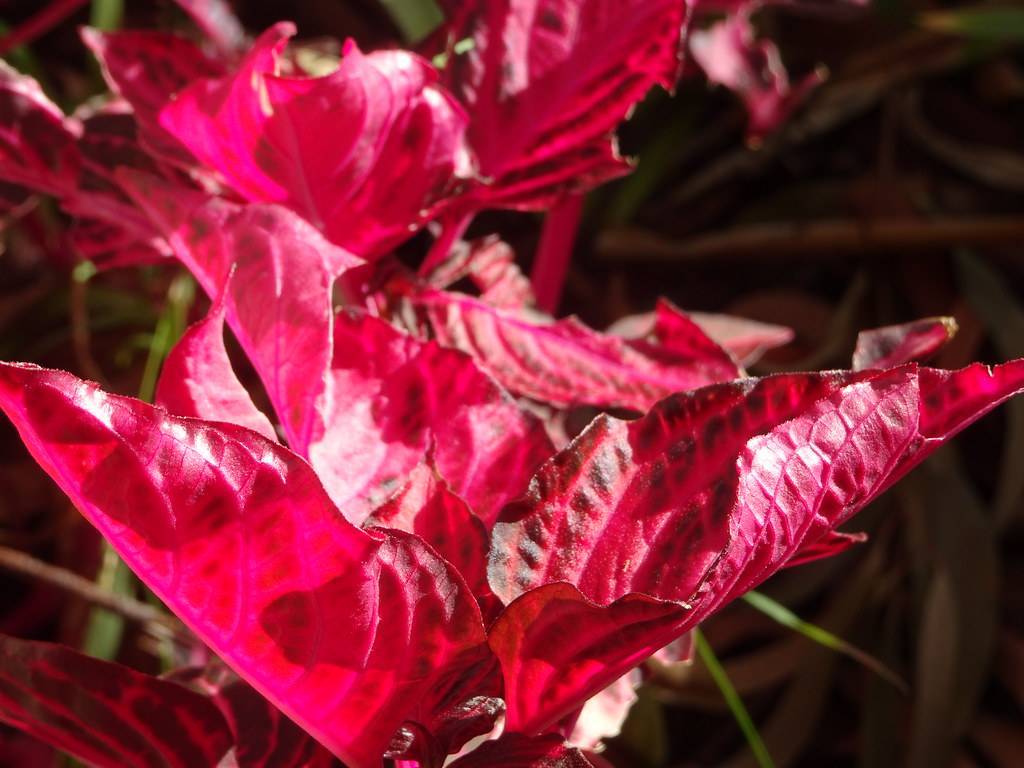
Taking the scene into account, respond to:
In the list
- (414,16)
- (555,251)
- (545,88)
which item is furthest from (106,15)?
(545,88)

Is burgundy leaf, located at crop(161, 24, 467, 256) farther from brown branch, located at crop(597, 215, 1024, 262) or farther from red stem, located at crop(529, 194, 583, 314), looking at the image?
brown branch, located at crop(597, 215, 1024, 262)

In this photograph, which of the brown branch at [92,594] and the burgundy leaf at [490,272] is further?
the brown branch at [92,594]

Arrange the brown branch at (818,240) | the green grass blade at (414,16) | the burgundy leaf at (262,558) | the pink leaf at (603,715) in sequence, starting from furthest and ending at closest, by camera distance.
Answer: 1. the brown branch at (818,240)
2. the green grass blade at (414,16)
3. the pink leaf at (603,715)
4. the burgundy leaf at (262,558)

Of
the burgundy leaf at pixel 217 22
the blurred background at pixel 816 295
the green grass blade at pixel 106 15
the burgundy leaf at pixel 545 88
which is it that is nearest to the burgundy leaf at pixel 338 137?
the burgundy leaf at pixel 545 88

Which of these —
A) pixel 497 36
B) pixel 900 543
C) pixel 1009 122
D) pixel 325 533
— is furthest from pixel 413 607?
Answer: pixel 1009 122

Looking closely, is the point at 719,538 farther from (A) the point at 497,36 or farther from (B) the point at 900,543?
(B) the point at 900,543

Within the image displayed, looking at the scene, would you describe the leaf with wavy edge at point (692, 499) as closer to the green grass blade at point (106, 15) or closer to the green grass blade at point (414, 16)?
the green grass blade at point (414, 16)
